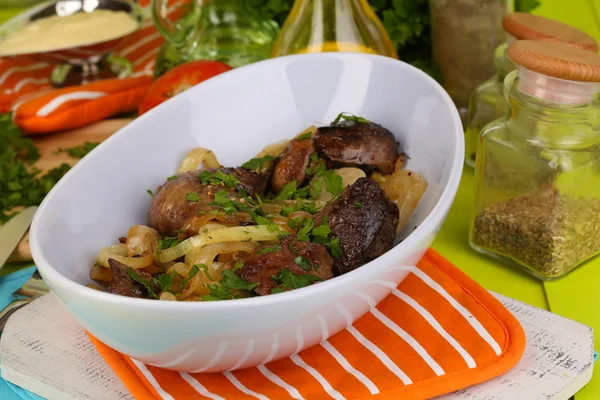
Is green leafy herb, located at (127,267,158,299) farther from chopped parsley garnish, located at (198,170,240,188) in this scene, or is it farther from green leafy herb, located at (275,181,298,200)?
green leafy herb, located at (275,181,298,200)

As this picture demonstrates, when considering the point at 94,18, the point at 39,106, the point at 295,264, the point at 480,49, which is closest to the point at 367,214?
the point at 295,264

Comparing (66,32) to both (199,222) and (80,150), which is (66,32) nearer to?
(80,150)

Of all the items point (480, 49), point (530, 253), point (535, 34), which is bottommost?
point (530, 253)

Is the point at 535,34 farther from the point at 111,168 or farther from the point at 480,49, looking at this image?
the point at 111,168

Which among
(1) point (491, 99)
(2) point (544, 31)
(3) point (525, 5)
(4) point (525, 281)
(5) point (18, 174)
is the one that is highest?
(2) point (544, 31)

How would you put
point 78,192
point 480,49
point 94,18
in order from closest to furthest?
point 78,192, point 480,49, point 94,18

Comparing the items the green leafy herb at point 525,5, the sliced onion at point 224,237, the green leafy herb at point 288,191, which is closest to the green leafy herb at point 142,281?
the sliced onion at point 224,237

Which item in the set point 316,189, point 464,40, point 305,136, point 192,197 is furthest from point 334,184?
point 464,40
